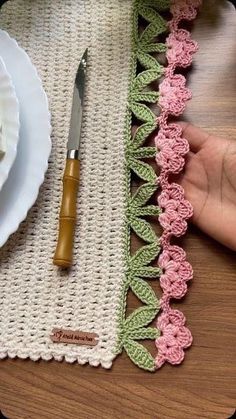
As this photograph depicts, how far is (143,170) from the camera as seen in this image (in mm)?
710

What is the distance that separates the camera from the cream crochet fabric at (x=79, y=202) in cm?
67

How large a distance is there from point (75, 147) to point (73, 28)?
0.17 metres

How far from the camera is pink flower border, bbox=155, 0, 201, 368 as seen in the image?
65cm

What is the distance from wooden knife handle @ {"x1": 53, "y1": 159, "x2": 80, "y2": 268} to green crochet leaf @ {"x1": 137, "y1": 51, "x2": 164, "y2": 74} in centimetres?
15

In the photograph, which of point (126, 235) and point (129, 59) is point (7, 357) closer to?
point (126, 235)

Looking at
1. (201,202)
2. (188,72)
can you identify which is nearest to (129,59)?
(188,72)

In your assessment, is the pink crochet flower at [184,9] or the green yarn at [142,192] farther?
the pink crochet flower at [184,9]

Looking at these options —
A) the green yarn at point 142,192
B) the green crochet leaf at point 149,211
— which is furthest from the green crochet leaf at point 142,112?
the green crochet leaf at point 149,211

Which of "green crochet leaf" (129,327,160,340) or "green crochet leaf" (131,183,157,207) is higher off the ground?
"green crochet leaf" (131,183,157,207)

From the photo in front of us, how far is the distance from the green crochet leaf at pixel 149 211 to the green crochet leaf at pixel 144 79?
0.49 ft

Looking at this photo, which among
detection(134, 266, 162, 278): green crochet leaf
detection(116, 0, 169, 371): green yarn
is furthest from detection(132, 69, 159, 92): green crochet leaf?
detection(134, 266, 162, 278): green crochet leaf

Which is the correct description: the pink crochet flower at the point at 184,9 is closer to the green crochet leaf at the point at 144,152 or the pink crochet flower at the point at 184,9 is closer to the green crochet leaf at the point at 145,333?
the green crochet leaf at the point at 144,152

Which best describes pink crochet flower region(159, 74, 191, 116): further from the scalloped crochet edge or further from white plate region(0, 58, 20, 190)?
white plate region(0, 58, 20, 190)

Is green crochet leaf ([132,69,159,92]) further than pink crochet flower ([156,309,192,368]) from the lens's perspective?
Yes
